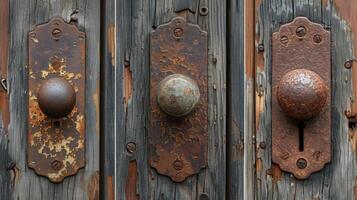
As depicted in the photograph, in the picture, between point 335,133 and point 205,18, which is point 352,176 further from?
point 205,18

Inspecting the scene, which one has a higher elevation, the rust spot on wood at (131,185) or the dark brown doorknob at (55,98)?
the dark brown doorknob at (55,98)

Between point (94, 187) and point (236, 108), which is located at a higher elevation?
point (236, 108)

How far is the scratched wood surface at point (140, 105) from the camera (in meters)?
1.79

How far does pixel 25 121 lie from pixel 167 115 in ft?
0.95

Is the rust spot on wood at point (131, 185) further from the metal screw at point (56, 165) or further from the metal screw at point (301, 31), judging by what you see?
the metal screw at point (301, 31)

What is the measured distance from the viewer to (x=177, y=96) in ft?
5.54

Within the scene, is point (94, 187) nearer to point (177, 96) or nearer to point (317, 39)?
point (177, 96)

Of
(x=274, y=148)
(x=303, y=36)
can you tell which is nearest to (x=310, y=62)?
(x=303, y=36)

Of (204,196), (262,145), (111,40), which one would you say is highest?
(111,40)

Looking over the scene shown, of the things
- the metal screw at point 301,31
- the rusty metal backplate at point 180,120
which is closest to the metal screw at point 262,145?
the rusty metal backplate at point 180,120

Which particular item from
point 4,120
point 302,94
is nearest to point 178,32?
point 302,94

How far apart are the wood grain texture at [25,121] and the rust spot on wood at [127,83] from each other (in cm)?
6

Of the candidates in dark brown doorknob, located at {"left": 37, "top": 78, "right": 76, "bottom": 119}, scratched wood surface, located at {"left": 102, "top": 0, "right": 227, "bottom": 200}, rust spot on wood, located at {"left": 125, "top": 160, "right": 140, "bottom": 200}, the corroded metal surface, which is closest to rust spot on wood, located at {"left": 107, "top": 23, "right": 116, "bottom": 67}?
scratched wood surface, located at {"left": 102, "top": 0, "right": 227, "bottom": 200}

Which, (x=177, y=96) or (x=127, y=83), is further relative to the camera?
(x=127, y=83)
